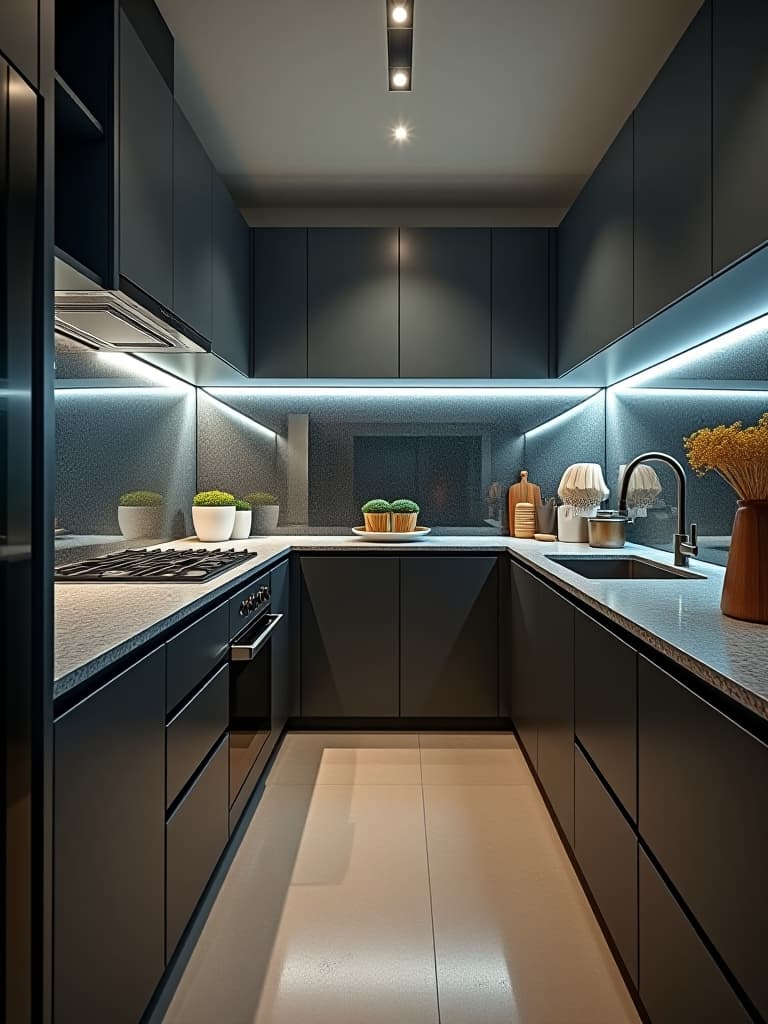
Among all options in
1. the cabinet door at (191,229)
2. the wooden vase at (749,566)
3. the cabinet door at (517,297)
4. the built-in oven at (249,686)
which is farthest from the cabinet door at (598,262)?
the built-in oven at (249,686)

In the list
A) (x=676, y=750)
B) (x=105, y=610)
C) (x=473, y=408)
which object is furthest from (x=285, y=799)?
(x=473, y=408)

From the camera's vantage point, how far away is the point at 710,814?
117 cm

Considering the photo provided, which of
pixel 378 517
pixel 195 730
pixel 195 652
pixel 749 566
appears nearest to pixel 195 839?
pixel 195 730

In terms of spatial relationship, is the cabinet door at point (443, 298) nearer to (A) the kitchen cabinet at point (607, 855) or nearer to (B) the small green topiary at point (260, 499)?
(B) the small green topiary at point (260, 499)

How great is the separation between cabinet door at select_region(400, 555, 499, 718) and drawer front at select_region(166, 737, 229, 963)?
1.37 metres

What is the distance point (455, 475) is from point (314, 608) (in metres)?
1.16

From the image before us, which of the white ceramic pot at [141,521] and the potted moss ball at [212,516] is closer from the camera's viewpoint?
the white ceramic pot at [141,521]

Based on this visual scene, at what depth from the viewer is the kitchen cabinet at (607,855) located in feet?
5.13

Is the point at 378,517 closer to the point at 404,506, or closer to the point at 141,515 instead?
the point at 404,506

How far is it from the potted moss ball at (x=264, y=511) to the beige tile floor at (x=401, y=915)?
1.46 metres

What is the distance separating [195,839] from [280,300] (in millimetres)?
2541

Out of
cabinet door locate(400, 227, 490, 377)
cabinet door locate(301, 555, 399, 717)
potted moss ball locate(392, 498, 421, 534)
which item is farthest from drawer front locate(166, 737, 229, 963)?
cabinet door locate(400, 227, 490, 377)

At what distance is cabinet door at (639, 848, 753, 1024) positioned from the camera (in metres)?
1.12

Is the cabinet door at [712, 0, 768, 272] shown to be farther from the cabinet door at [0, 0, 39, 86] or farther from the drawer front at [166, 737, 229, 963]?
the drawer front at [166, 737, 229, 963]
